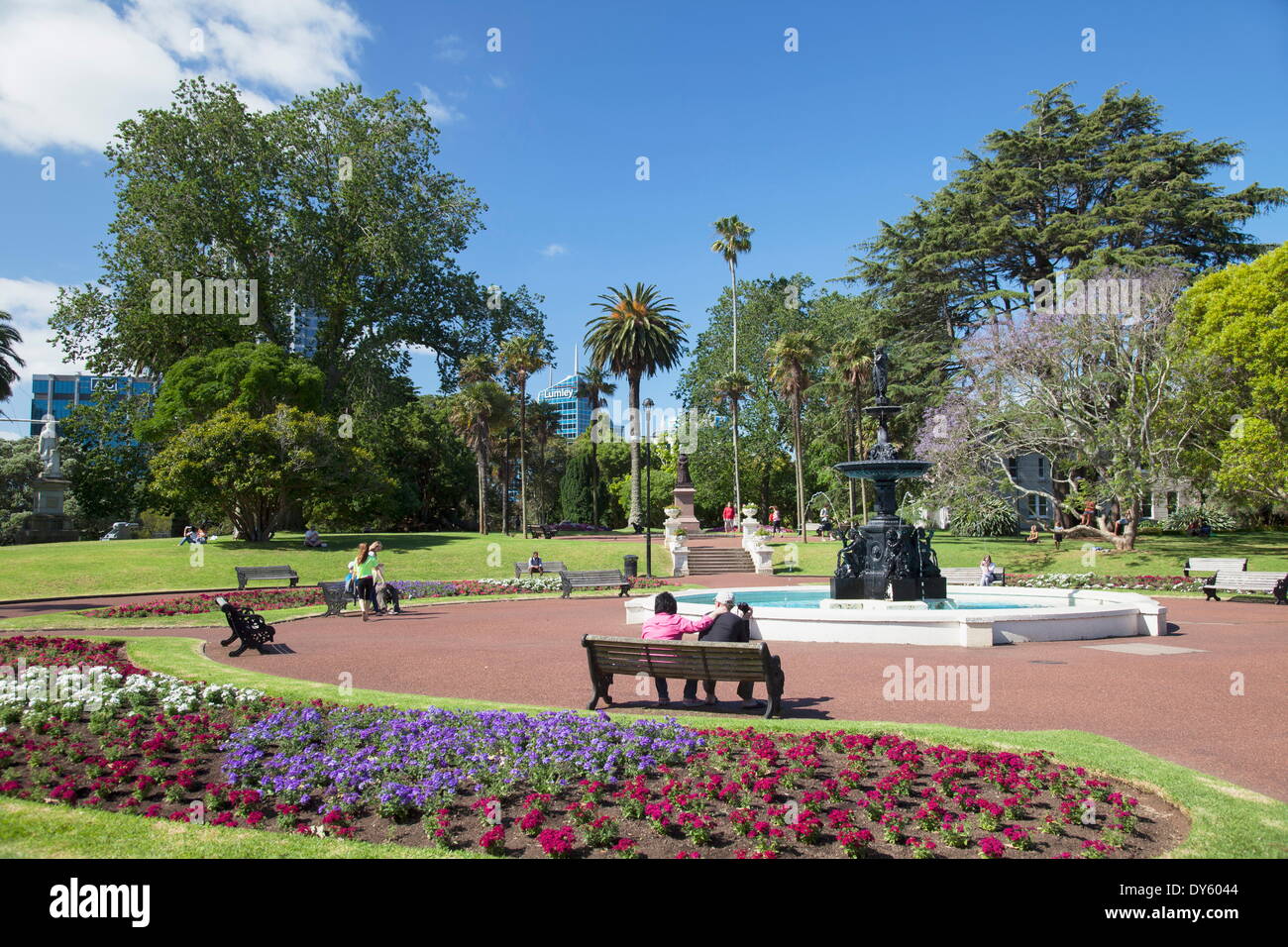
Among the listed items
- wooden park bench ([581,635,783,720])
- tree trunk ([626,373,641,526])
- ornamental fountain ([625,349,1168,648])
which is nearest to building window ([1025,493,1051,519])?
tree trunk ([626,373,641,526])

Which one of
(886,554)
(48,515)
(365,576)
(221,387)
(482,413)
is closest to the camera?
(886,554)

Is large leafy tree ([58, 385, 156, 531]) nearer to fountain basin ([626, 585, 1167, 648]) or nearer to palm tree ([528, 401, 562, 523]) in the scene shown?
palm tree ([528, 401, 562, 523])

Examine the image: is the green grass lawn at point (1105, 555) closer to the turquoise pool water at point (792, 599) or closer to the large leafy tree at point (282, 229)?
the turquoise pool water at point (792, 599)

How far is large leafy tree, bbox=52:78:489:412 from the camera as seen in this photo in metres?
37.5

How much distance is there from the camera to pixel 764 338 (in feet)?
213

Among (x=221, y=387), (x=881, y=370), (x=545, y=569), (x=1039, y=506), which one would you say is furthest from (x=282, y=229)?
(x=1039, y=506)

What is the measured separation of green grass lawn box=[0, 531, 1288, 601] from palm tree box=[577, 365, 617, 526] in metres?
28.6

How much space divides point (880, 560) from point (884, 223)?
32660 mm

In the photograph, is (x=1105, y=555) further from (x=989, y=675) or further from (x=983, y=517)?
(x=989, y=675)

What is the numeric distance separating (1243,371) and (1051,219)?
46.3ft

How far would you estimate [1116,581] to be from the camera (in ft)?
81.6
